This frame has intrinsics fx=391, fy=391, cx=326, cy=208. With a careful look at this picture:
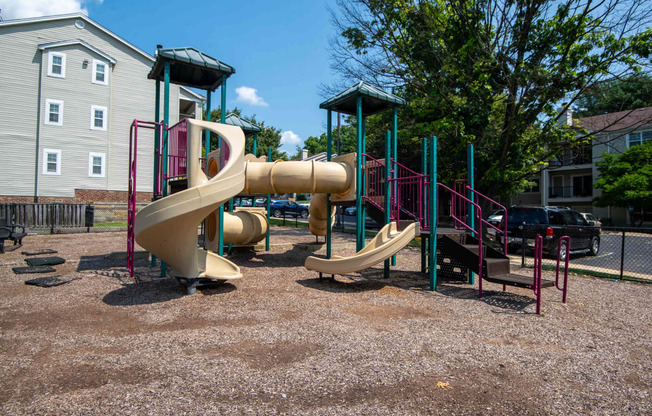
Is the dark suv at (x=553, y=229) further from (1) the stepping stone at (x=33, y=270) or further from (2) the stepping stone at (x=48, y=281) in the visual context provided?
(1) the stepping stone at (x=33, y=270)

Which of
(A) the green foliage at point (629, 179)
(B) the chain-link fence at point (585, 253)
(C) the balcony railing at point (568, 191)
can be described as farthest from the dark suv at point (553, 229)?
(C) the balcony railing at point (568, 191)

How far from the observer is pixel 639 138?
30.0 metres

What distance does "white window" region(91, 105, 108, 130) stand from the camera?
23.5 metres

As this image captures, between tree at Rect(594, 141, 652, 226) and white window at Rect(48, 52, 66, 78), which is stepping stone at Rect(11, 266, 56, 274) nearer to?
white window at Rect(48, 52, 66, 78)

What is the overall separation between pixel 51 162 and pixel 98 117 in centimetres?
371

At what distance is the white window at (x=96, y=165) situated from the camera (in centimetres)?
2334

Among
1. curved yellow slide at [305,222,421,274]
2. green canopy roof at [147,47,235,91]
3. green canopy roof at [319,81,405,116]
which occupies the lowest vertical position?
curved yellow slide at [305,222,421,274]

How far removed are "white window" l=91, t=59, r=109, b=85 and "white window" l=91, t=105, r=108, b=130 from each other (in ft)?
5.22

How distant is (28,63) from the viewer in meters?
21.9

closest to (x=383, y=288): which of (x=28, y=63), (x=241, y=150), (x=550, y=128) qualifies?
(x=241, y=150)

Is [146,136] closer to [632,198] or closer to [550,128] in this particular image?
[550,128]

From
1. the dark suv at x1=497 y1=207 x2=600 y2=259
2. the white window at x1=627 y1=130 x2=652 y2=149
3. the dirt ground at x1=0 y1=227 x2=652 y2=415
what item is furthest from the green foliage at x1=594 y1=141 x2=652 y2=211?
the dirt ground at x1=0 y1=227 x2=652 y2=415

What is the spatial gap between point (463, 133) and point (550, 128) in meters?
2.84

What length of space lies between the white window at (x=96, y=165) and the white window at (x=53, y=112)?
2.42m
